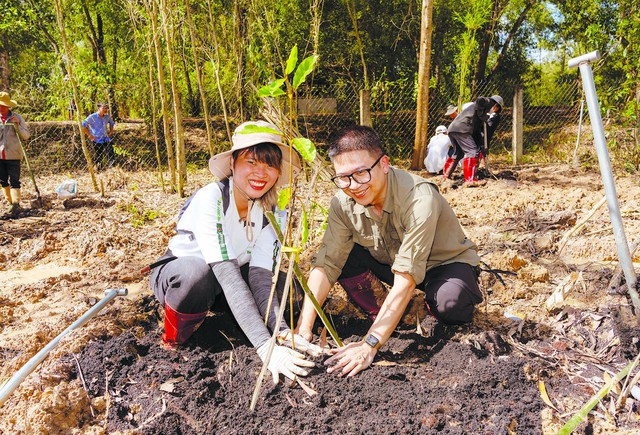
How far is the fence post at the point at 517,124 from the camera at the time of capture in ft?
26.9

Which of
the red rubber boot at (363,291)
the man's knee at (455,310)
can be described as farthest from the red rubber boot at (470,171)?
the man's knee at (455,310)

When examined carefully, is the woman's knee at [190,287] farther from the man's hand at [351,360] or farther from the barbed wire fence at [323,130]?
the barbed wire fence at [323,130]

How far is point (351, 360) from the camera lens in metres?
1.88

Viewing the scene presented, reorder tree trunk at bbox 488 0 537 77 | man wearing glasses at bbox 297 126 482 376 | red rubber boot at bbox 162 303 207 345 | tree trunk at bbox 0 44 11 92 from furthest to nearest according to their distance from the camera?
1. tree trunk at bbox 488 0 537 77
2. tree trunk at bbox 0 44 11 92
3. red rubber boot at bbox 162 303 207 345
4. man wearing glasses at bbox 297 126 482 376

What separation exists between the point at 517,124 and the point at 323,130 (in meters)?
3.40

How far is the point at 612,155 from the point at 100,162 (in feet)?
25.0

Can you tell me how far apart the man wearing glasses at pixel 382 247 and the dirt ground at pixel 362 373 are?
0.14 meters

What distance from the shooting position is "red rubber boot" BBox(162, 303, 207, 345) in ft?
6.82

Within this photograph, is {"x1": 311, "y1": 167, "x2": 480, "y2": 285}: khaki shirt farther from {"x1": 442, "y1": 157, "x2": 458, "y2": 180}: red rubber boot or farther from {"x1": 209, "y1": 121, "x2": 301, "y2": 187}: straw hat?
{"x1": 442, "y1": 157, "x2": 458, "y2": 180}: red rubber boot

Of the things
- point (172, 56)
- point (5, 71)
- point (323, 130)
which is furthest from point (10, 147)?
point (5, 71)

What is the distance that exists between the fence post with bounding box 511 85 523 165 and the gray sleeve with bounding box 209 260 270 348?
7529mm

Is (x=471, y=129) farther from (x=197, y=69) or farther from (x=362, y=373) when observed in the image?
(x=362, y=373)

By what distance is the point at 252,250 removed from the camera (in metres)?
2.32

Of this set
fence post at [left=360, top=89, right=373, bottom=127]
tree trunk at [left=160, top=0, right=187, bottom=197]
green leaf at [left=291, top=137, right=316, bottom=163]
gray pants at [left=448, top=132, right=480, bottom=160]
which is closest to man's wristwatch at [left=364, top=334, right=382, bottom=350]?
green leaf at [left=291, top=137, right=316, bottom=163]
